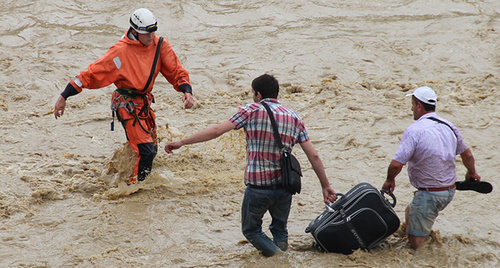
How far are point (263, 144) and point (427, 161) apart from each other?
1415mm

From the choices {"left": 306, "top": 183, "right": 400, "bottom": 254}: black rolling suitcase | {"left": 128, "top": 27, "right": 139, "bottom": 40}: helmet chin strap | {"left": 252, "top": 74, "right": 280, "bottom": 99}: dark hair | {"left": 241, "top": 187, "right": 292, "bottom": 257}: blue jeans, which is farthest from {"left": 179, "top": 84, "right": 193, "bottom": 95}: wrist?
{"left": 306, "top": 183, "right": 400, "bottom": 254}: black rolling suitcase

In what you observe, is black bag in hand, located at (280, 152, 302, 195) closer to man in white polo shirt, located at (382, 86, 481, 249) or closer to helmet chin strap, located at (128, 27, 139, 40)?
man in white polo shirt, located at (382, 86, 481, 249)

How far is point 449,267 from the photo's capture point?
4.70 m

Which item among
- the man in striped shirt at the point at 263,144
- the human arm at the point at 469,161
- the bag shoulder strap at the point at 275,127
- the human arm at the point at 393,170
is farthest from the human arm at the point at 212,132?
the human arm at the point at 469,161

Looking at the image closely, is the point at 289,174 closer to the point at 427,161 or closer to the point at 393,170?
the point at 393,170

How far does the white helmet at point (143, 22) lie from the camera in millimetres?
5457

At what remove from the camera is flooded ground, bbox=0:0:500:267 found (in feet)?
16.5

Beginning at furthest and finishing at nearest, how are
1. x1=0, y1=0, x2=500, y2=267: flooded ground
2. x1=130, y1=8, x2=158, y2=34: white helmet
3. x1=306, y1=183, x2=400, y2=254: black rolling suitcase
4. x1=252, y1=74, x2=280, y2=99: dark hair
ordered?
1. x1=130, y1=8, x2=158, y2=34: white helmet
2. x1=0, y1=0, x2=500, y2=267: flooded ground
3. x1=306, y1=183, x2=400, y2=254: black rolling suitcase
4. x1=252, y1=74, x2=280, y2=99: dark hair

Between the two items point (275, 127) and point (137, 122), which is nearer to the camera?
point (275, 127)

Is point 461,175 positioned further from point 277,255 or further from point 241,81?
point 241,81

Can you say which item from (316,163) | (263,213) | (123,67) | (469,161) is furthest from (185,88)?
(469,161)

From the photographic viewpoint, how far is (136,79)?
5.69 metres

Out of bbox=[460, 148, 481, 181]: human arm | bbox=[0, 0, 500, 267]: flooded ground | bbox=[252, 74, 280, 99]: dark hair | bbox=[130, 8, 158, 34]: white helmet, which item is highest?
bbox=[130, 8, 158, 34]: white helmet

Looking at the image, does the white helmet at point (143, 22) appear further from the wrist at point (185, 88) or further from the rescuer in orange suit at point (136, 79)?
the wrist at point (185, 88)
